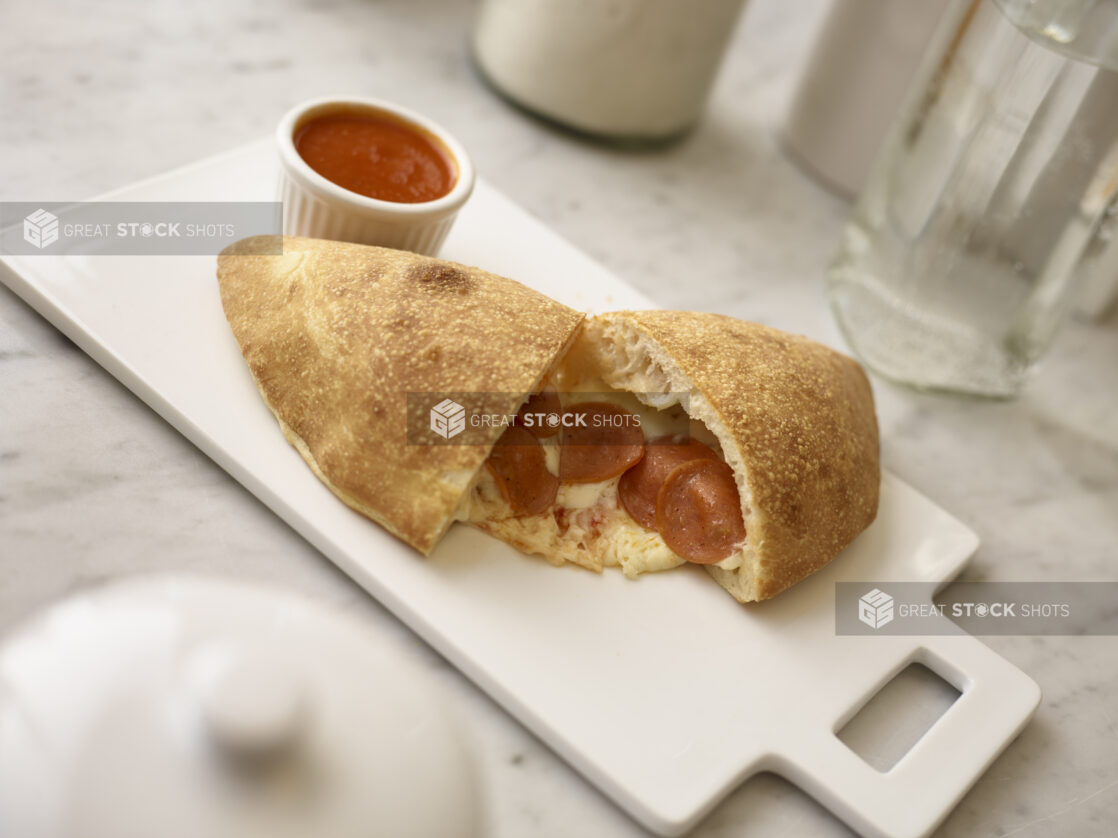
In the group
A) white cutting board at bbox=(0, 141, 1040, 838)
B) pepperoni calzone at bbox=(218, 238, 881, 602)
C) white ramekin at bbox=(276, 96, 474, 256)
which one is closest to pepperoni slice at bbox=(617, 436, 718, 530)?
pepperoni calzone at bbox=(218, 238, 881, 602)

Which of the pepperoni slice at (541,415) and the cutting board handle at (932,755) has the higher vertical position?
the pepperoni slice at (541,415)

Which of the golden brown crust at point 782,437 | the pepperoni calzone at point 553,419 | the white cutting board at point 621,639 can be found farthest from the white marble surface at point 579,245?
the golden brown crust at point 782,437

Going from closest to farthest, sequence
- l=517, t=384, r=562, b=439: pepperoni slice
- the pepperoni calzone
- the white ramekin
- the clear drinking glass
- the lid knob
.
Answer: the lid knob, the pepperoni calzone, l=517, t=384, r=562, b=439: pepperoni slice, the white ramekin, the clear drinking glass

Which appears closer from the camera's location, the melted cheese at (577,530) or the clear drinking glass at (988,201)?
the melted cheese at (577,530)

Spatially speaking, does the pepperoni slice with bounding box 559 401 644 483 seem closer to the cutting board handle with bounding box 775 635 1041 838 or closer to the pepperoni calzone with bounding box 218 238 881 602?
the pepperoni calzone with bounding box 218 238 881 602

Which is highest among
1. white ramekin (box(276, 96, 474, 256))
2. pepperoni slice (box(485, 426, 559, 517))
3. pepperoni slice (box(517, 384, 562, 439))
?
white ramekin (box(276, 96, 474, 256))

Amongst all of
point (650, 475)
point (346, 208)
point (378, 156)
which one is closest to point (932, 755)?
point (650, 475)

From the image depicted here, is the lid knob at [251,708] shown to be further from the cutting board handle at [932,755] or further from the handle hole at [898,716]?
the handle hole at [898,716]
